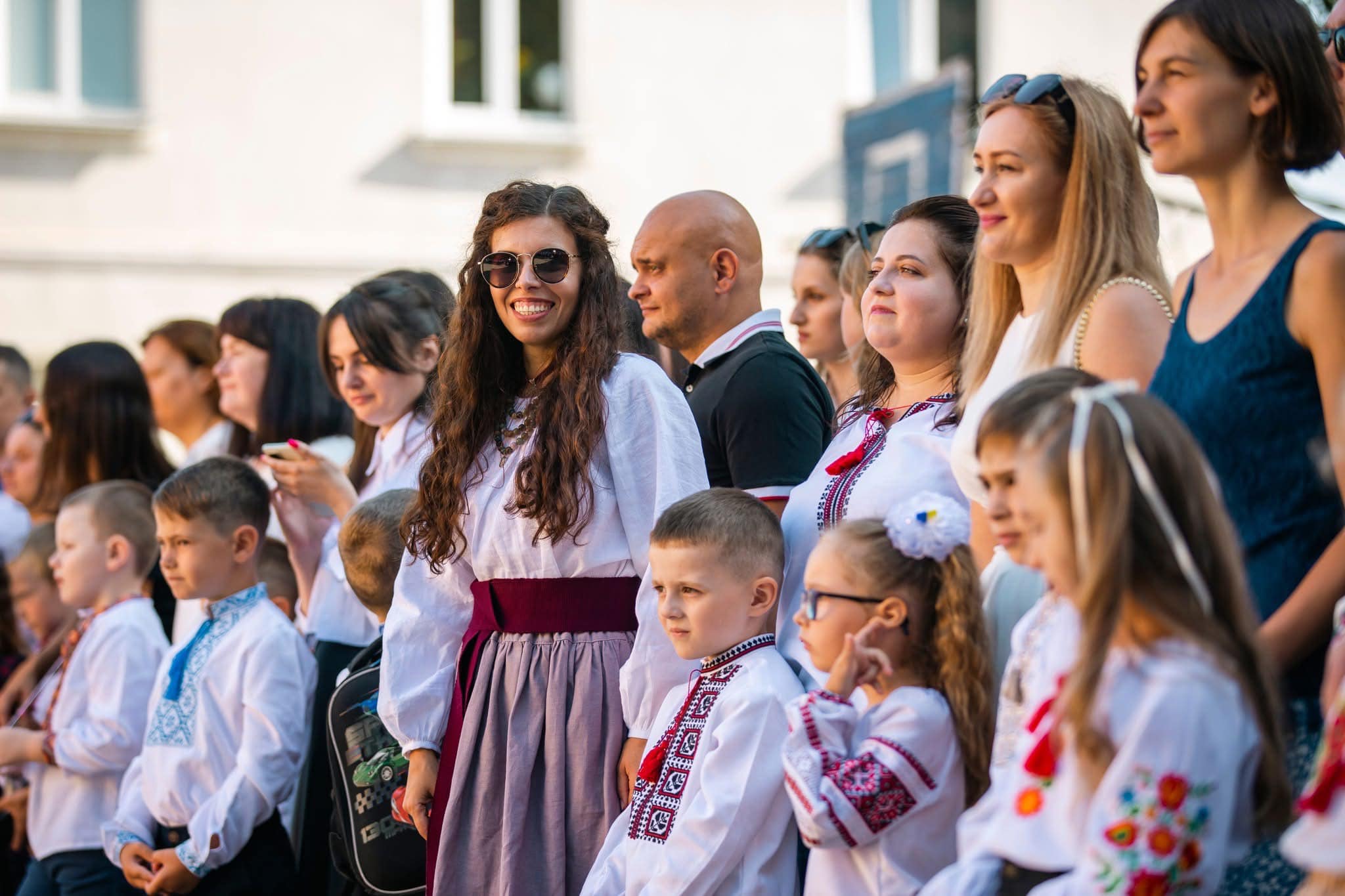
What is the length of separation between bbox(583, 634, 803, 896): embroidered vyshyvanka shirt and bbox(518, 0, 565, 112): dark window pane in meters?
8.14

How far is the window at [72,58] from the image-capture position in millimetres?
9977

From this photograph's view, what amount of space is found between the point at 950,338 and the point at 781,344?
64 cm

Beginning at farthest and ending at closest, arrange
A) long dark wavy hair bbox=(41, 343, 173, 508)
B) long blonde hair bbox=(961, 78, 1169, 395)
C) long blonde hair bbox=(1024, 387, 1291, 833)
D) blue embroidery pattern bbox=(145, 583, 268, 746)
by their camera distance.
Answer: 1. long dark wavy hair bbox=(41, 343, 173, 508)
2. blue embroidery pattern bbox=(145, 583, 268, 746)
3. long blonde hair bbox=(961, 78, 1169, 395)
4. long blonde hair bbox=(1024, 387, 1291, 833)

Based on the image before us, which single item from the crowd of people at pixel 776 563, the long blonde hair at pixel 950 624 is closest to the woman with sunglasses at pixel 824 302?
the crowd of people at pixel 776 563

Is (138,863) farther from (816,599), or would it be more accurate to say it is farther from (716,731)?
(816,599)

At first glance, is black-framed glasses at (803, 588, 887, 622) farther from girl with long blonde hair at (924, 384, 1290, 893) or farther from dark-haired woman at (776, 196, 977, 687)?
girl with long blonde hair at (924, 384, 1290, 893)

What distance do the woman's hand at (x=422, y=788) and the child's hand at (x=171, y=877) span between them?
916mm

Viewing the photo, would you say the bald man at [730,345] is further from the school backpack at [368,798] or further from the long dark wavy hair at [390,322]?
the school backpack at [368,798]

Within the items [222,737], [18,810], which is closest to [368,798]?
[222,737]

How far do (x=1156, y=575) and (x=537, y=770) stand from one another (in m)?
1.79

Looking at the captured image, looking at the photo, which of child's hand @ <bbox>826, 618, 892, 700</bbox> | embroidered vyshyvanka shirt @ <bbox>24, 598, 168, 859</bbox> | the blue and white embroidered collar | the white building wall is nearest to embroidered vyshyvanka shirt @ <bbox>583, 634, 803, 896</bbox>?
the blue and white embroidered collar

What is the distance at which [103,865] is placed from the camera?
4758 mm

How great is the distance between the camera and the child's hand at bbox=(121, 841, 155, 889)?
4.25 metres

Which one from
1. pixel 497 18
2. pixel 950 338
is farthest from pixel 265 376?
pixel 497 18
